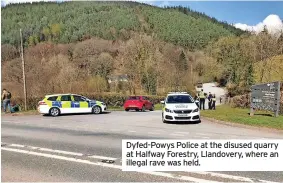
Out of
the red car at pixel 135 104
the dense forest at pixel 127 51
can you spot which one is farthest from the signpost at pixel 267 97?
the dense forest at pixel 127 51

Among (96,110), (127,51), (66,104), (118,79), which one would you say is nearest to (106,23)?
(127,51)

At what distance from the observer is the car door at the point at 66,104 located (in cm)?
2125

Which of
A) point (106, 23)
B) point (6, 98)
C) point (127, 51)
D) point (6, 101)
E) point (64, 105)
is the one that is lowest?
point (64, 105)

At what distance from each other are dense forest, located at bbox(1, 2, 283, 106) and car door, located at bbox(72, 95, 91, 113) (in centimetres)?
→ 1505

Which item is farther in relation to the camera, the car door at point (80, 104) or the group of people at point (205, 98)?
the group of people at point (205, 98)

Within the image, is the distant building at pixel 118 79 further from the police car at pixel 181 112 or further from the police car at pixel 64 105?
the police car at pixel 181 112

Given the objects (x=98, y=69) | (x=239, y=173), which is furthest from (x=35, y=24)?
(x=239, y=173)

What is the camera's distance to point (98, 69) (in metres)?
64.9

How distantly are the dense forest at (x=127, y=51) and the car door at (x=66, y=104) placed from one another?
15056 millimetres

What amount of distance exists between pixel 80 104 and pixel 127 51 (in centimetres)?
2691

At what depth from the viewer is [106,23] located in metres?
130

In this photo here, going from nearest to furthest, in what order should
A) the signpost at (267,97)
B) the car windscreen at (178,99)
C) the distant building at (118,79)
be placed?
the car windscreen at (178,99) < the signpost at (267,97) < the distant building at (118,79)

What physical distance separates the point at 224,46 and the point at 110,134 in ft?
234

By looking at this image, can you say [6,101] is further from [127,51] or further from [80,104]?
[127,51]
